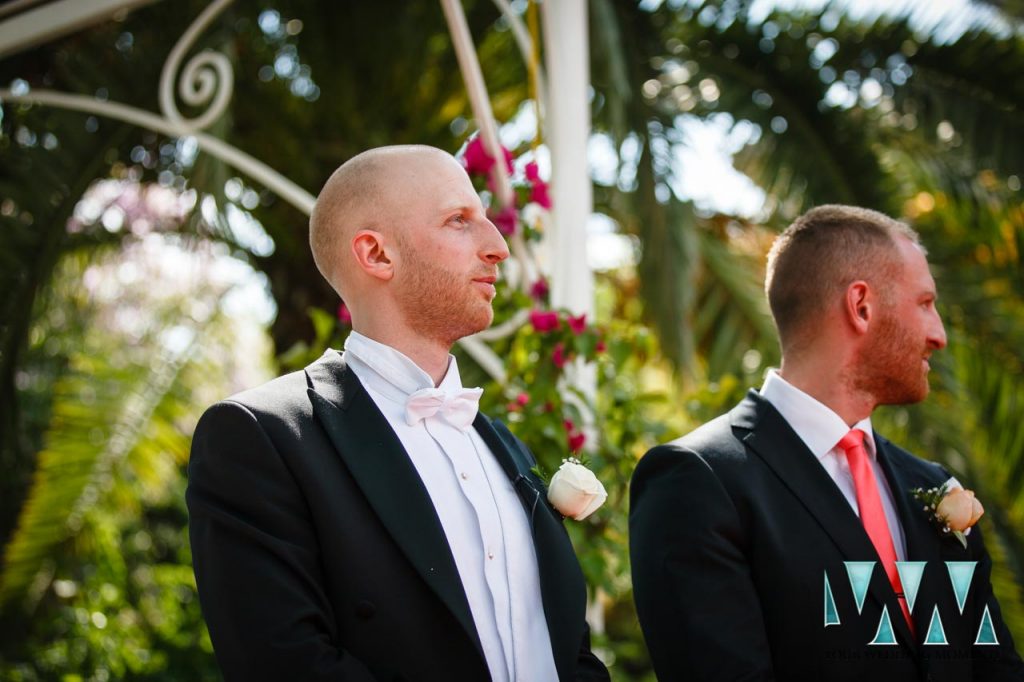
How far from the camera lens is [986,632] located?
282 centimetres

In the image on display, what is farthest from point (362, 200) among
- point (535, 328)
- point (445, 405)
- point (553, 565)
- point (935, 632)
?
point (935, 632)

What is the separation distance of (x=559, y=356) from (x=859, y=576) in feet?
4.47

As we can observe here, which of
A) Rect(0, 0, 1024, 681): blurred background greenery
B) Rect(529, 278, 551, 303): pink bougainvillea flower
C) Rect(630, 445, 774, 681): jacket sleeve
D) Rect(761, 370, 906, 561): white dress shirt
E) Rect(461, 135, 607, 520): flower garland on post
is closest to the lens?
Rect(630, 445, 774, 681): jacket sleeve

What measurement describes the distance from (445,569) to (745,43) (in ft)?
14.6

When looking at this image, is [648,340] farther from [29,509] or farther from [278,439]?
[29,509]

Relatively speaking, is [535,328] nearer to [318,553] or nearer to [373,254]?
[373,254]

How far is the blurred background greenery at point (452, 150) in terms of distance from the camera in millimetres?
5234

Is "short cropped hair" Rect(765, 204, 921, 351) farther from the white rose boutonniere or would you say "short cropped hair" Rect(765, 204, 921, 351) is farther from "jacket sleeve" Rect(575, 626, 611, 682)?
"jacket sleeve" Rect(575, 626, 611, 682)

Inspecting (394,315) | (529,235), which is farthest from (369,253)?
(529,235)

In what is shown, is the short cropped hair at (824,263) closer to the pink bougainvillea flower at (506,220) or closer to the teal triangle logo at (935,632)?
the teal triangle logo at (935,632)

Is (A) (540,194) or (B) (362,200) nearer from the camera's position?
(B) (362,200)

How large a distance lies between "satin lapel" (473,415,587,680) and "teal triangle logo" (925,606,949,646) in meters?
0.87

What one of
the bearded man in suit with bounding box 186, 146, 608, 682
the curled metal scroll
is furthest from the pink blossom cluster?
the bearded man in suit with bounding box 186, 146, 608, 682

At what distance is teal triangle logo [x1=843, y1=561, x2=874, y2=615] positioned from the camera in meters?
2.62
